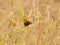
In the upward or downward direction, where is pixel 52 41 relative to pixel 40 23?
downward

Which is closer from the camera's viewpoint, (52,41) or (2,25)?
(52,41)

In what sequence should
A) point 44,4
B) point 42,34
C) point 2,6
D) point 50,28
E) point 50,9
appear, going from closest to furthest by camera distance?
1. point 42,34
2. point 50,28
3. point 50,9
4. point 44,4
5. point 2,6

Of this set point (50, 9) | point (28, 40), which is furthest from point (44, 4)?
point (28, 40)

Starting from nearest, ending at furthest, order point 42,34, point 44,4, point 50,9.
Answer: point 42,34
point 50,9
point 44,4

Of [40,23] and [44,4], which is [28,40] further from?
[44,4]

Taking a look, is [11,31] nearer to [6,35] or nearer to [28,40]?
[6,35]

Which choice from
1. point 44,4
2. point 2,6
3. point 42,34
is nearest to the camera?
point 42,34


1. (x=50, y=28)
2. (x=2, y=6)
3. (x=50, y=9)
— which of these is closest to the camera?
(x=50, y=28)

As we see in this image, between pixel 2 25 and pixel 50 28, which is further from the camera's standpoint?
pixel 2 25

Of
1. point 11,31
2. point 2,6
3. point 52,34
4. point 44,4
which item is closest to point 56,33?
point 52,34
